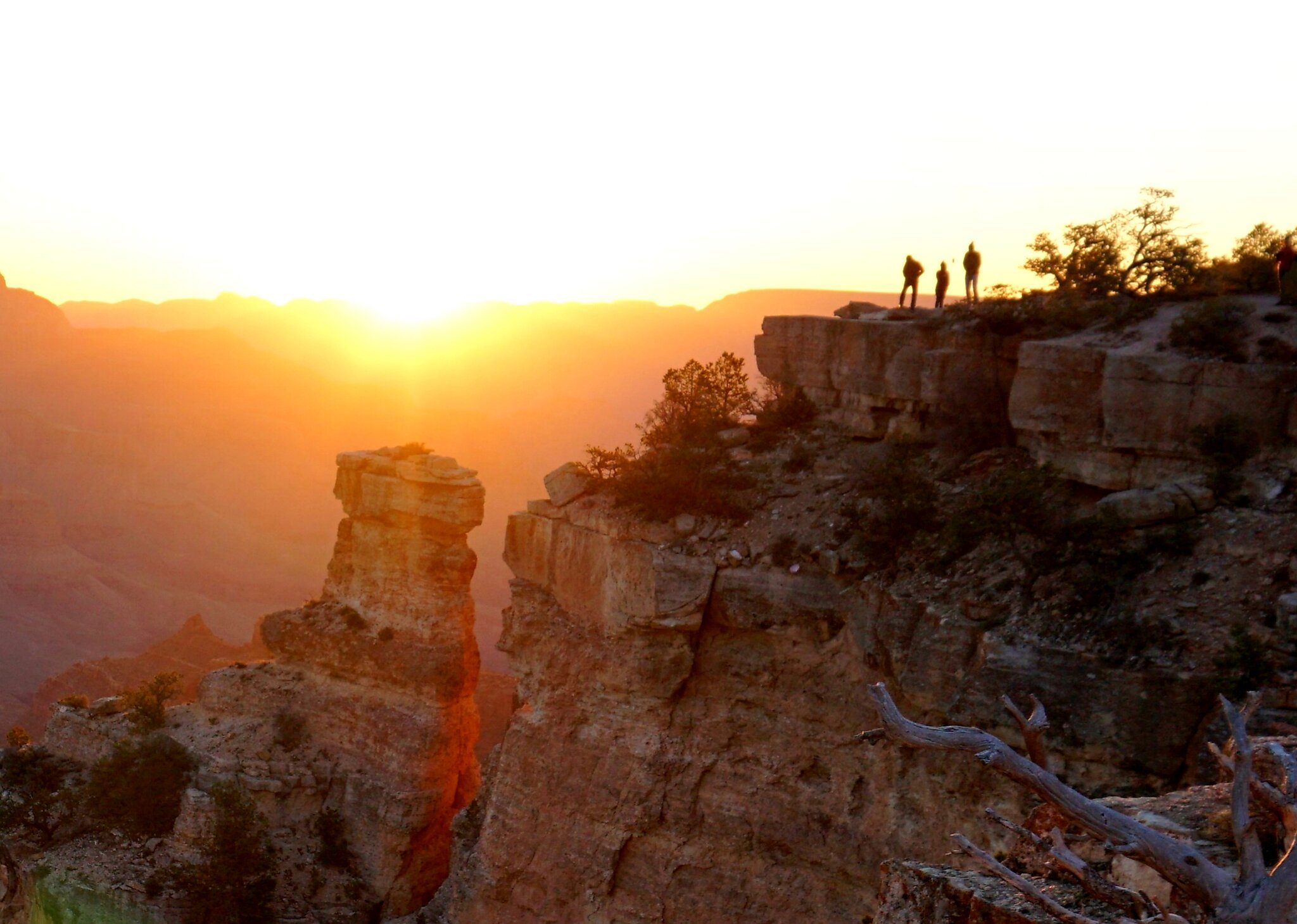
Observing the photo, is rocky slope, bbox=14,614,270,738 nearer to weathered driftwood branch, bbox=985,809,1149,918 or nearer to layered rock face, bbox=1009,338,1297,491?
layered rock face, bbox=1009,338,1297,491

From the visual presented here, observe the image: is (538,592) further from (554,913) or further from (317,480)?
(317,480)

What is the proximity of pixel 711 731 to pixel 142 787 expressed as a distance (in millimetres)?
12264

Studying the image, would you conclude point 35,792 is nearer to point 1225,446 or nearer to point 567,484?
point 567,484

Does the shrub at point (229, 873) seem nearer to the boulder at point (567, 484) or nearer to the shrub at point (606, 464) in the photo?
the boulder at point (567, 484)

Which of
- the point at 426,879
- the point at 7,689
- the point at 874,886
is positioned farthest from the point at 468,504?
the point at 7,689

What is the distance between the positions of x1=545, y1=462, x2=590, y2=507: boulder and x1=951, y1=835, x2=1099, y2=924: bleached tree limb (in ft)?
40.8

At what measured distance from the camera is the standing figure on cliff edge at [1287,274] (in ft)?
49.5

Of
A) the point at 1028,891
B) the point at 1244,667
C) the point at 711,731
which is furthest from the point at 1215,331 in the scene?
the point at 1028,891

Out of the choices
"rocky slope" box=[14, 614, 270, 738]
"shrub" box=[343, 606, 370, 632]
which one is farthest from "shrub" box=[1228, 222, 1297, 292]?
"rocky slope" box=[14, 614, 270, 738]

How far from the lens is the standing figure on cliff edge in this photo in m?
15.1

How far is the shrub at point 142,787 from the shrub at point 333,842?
2809mm

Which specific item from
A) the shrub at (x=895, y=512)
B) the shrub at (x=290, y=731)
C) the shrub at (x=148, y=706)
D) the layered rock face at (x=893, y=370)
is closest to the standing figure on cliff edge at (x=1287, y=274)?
the layered rock face at (x=893, y=370)

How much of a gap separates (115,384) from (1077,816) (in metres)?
92.1

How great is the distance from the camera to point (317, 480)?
3127 inches
